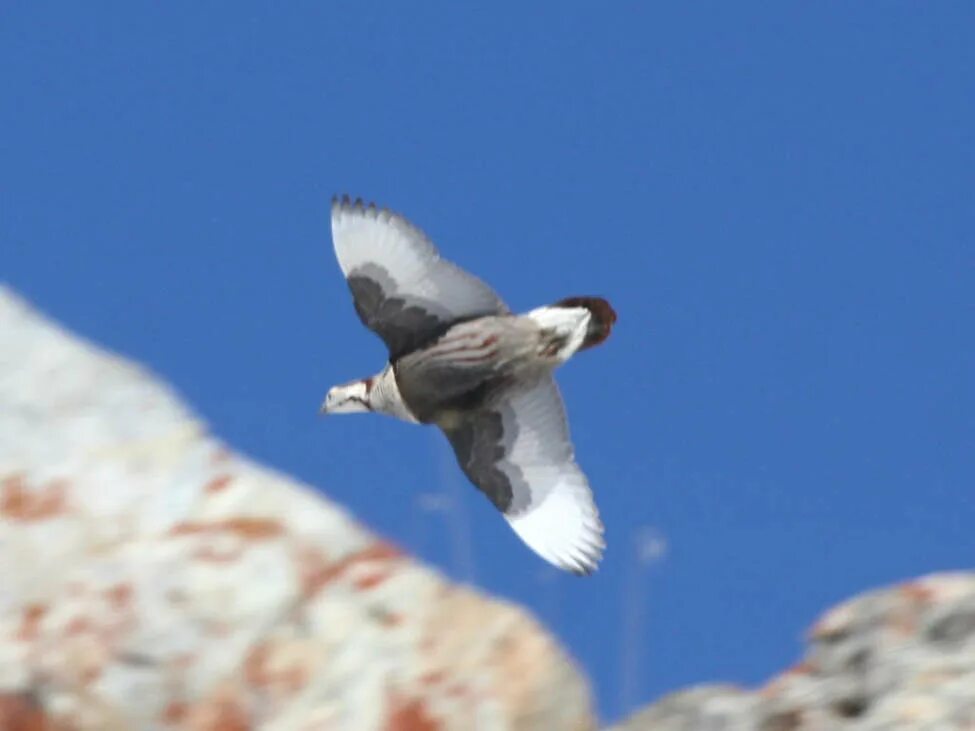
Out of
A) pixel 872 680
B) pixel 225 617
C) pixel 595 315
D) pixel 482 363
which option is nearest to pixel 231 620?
pixel 225 617

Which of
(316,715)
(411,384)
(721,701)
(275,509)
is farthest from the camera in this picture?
(411,384)

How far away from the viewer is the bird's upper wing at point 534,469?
8.69 metres

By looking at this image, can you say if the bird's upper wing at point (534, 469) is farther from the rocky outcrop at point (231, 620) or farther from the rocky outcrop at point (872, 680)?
the rocky outcrop at point (231, 620)

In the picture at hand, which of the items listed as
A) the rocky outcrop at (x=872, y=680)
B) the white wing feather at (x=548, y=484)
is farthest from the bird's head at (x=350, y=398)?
the rocky outcrop at (x=872, y=680)

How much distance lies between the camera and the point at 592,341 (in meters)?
8.66

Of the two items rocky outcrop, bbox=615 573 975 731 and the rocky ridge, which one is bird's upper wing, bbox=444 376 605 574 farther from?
the rocky ridge

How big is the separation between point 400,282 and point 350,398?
0.73m

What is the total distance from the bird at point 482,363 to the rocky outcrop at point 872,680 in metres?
2.07

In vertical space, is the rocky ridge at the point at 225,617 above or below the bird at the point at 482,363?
below

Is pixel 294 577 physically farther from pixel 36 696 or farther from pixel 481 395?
pixel 481 395

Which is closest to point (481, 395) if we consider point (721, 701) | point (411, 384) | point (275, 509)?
point (411, 384)

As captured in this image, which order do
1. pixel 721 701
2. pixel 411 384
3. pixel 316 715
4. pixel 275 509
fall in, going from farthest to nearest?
pixel 411 384 → pixel 721 701 → pixel 275 509 → pixel 316 715

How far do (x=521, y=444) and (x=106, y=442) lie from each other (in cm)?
323

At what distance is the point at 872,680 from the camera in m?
5.98
